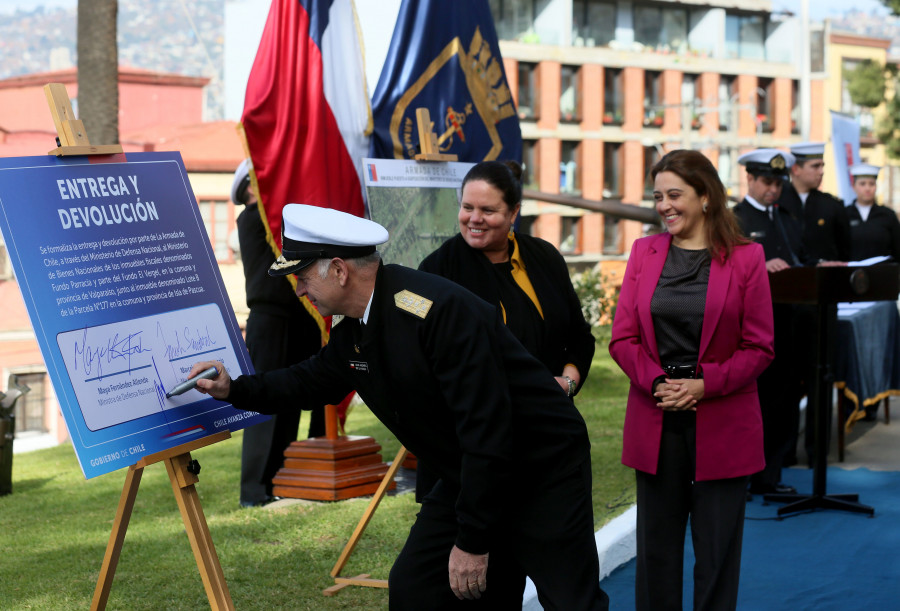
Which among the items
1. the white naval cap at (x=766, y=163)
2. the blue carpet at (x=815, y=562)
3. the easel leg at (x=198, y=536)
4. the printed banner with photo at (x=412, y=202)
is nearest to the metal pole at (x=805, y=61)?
the white naval cap at (x=766, y=163)

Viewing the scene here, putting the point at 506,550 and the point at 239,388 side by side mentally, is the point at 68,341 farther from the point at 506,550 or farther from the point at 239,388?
the point at 506,550

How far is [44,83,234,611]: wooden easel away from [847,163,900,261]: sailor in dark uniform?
7.74 m

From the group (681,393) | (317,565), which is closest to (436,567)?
(681,393)

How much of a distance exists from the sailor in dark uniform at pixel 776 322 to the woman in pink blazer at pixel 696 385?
2722 mm

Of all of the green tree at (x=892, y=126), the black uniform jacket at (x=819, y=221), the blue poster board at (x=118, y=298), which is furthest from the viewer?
the green tree at (x=892, y=126)

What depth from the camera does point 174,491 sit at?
362 centimetres

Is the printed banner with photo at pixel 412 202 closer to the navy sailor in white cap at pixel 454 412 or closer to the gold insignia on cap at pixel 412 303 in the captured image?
the navy sailor in white cap at pixel 454 412

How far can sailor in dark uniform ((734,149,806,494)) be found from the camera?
21.7 feet

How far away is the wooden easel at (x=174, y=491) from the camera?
358 cm

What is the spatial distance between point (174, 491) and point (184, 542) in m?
2.02

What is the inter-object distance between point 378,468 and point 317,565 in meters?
1.56
